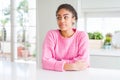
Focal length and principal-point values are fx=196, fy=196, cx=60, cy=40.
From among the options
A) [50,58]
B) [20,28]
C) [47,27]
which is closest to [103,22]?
[47,27]

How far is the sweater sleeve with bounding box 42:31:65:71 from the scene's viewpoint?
1.39m

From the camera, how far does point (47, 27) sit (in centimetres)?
332

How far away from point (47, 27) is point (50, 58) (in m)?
1.83

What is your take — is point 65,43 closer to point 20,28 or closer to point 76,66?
point 76,66

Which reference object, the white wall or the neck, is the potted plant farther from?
the neck

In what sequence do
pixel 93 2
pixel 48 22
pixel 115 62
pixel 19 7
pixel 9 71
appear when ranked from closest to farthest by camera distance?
pixel 9 71
pixel 115 62
pixel 93 2
pixel 48 22
pixel 19 7

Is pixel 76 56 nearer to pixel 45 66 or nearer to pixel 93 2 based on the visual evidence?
pixel 45 66

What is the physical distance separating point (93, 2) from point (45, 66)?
1.90 m

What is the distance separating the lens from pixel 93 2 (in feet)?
10.0

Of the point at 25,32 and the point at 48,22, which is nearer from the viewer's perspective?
the point at 48,22

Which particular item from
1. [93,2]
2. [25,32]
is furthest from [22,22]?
[93,2]

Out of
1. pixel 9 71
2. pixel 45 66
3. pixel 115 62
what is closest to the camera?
pixel 9 71

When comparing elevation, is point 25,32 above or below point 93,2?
below

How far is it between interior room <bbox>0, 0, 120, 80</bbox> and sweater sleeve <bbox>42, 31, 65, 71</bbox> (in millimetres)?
793
